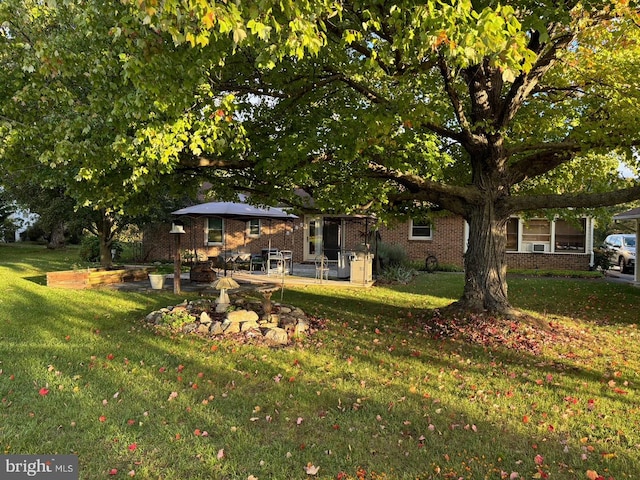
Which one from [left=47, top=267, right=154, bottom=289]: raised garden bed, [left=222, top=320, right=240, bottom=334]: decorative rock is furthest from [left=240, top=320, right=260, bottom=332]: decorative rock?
[left=47, top=267, right=154, bottom=289]: raised garden bed

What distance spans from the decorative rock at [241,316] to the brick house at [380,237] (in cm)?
1111

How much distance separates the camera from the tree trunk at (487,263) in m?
7.73

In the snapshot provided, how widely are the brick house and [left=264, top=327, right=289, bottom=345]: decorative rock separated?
11.7 meters

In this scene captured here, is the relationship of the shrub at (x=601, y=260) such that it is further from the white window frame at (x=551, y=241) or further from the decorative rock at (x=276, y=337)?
the decorative rock at (x=276, y=337)

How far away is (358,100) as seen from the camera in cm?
832

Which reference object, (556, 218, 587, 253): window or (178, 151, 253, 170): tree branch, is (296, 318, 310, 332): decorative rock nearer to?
(178, 151, 253, 170): tree branch

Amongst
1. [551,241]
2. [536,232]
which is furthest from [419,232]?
[551,241]

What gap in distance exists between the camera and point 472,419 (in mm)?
4031

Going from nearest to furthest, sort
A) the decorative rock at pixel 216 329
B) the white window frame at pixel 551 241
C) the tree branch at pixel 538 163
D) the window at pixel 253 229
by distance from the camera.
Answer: the decorative rock at pixel 216 329 < the tree branch at pixel 538 163 < the white window frame at pixel 551 241 < the window at pixel 253 229

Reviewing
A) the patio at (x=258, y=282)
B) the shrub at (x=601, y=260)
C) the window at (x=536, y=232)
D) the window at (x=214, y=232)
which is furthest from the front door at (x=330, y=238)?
the shrub at (x=601, y=260)

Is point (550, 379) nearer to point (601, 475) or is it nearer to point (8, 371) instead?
point (601, 475)

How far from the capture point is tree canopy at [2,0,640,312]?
395cm

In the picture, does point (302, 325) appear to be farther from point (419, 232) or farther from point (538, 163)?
point (419, 232)

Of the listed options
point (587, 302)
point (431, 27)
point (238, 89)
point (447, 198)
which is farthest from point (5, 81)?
point (587, 302)
